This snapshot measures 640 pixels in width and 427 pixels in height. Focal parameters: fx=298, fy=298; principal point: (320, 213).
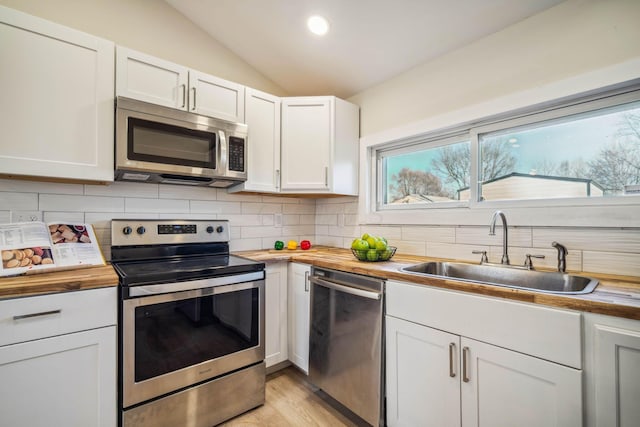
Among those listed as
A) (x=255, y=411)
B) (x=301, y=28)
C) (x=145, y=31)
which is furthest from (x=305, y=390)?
(x=145, y=31)

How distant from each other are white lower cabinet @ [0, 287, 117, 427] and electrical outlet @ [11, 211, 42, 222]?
2.45 feet

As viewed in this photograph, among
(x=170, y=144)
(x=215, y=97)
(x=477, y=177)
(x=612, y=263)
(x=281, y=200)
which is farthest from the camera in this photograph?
(x=281, y=200)

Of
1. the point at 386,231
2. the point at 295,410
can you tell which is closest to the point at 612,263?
the point at 386,231

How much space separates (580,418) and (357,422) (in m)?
1.08

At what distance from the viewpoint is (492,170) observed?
1.85 metres

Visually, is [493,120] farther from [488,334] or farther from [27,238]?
[27,238]

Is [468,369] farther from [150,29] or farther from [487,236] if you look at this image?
[150,29]

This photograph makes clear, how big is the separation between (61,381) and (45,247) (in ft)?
2.06

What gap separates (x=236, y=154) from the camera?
2.04m

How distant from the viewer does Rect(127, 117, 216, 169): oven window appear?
1.68 m

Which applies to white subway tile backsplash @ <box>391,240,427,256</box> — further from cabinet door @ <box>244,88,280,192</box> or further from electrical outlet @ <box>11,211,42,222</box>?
electrical outlet @ <box>11,211,42,222</box>

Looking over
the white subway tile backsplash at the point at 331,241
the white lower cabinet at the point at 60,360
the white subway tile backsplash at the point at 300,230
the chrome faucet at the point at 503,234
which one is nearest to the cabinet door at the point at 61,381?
the white lower cabinet at the point at 60,360

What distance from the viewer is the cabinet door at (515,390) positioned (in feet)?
3.24

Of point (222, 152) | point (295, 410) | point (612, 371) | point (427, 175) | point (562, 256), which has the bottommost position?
point (295, 410)
